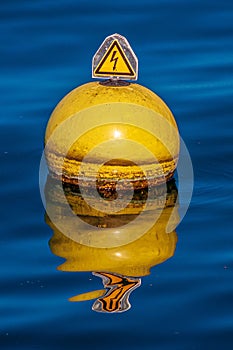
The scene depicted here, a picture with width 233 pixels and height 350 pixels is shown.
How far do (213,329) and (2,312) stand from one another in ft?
4.75

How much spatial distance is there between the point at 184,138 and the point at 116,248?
248 cm

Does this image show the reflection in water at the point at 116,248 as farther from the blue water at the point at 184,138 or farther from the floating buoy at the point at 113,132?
the floating buoy at the point at 113,132

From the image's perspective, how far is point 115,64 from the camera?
29.8 ft

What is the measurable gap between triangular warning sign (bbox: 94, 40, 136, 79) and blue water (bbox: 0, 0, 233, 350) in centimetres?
122

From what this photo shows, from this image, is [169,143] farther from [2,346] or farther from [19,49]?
[19,49]

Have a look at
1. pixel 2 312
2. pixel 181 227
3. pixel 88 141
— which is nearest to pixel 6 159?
pixel 88 141

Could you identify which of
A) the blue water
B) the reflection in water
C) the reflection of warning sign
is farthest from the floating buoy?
the blue water

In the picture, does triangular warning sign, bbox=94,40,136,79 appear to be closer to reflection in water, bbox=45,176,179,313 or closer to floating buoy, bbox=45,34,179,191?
floating buoy, bbox=45,34,179,191

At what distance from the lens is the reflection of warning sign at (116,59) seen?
8.98 metres

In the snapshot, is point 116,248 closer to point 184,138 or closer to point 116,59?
point 116,59

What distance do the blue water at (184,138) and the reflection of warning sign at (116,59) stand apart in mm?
1229

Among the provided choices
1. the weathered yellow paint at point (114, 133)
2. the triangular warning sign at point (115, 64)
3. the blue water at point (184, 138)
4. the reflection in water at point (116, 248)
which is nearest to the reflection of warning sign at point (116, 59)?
the triangular warning sign at point (115, 64)

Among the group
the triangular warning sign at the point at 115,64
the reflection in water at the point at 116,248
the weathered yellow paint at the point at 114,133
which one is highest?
the triangular warning sign at the point at 115,64

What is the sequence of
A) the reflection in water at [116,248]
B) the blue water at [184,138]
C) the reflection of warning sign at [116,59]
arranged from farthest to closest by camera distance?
1. the reflection of warning sign at [116,59]
2. the reflection in water at [116,248]
3. the blue water at [184,138]
